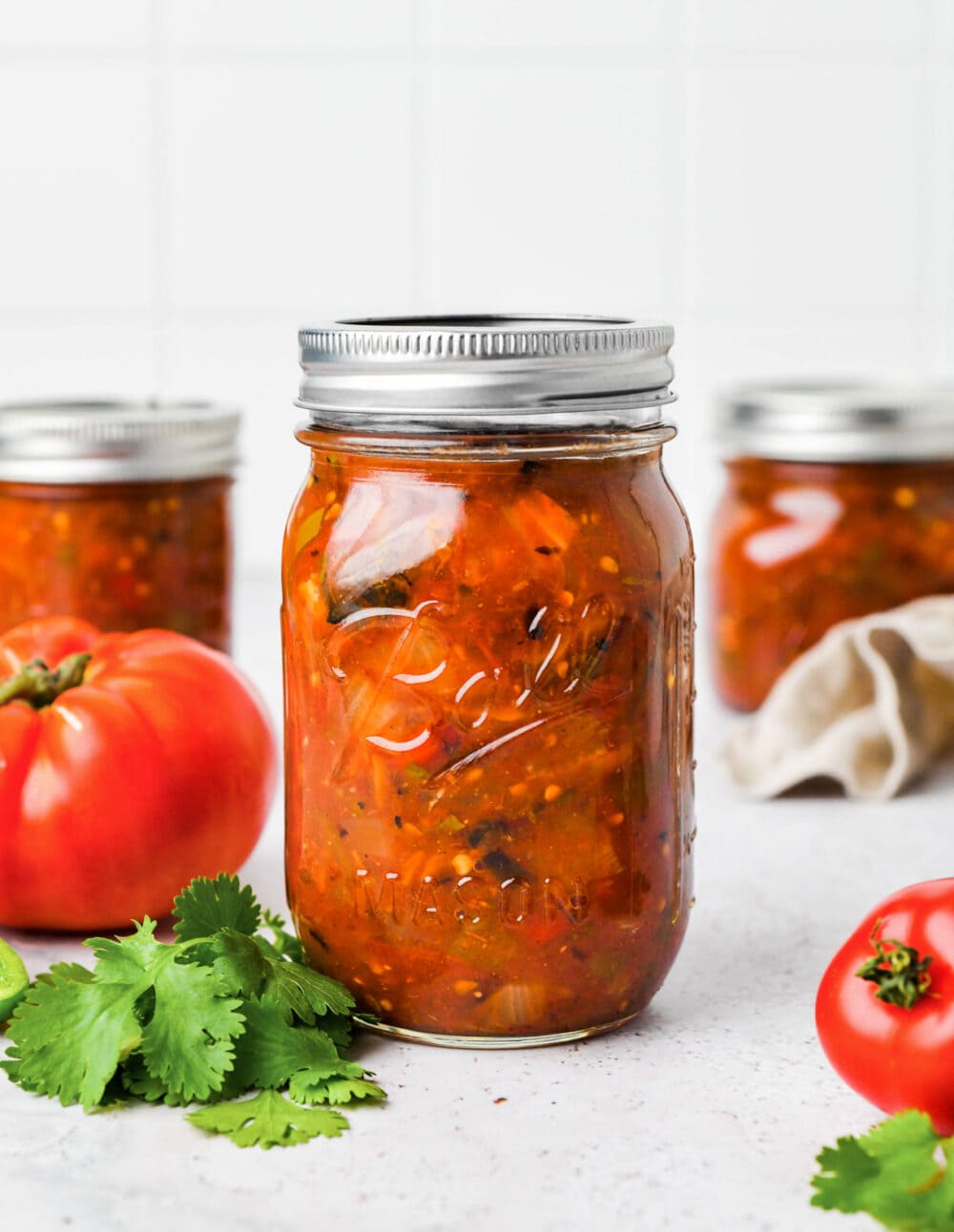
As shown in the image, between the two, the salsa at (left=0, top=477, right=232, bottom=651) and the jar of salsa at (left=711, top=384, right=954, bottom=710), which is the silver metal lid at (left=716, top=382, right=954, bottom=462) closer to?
the jar of salsa at (left=711, top=384, right=954, bottom=710)

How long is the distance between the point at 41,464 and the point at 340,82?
1259 millimetres

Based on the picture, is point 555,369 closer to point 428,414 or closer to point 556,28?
point 428,414

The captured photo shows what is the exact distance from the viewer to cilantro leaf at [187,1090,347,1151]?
2.98ft

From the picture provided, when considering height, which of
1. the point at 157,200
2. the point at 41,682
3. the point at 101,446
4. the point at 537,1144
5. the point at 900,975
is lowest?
the point at 537,1144

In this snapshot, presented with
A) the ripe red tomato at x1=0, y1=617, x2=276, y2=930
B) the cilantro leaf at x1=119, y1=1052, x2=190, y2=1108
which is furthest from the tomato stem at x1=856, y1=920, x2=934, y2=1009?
the ripe red tomato at x1=0, y1=617, x2=276, y2=930

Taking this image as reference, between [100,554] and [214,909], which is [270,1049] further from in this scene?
[100,554]

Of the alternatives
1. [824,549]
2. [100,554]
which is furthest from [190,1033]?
[824,549]

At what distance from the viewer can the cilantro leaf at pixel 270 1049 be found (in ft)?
3.13

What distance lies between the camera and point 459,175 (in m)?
2.61

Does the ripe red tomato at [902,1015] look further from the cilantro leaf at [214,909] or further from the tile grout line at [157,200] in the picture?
the tile grout line at [157,200]

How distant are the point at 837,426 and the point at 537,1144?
1.04 meters

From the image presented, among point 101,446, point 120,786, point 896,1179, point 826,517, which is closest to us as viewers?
point 896,1179

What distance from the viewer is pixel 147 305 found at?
266 centimetres

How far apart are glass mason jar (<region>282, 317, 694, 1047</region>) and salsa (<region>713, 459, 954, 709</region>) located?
0.78m
